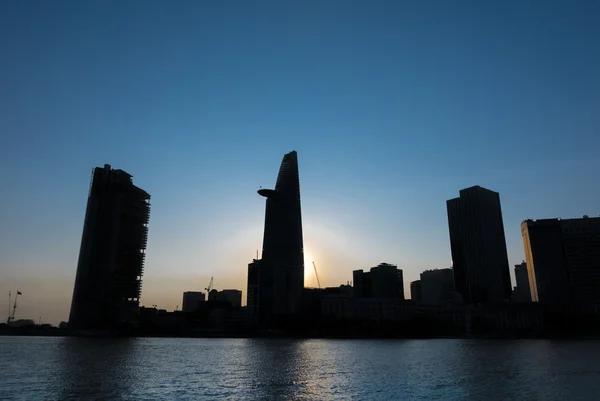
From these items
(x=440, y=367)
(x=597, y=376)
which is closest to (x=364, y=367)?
(x=440, y=367)

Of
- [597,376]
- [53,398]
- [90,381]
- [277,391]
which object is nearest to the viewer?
[53,398]

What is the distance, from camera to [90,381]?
74812 millimetres

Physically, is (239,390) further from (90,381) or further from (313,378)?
(90,381)

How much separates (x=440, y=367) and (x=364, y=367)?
16077 millimetres

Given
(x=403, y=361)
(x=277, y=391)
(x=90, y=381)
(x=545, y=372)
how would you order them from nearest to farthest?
(x=277, y=391), (x=90, y=381), (x=545, y=372), (x=403, y=361)

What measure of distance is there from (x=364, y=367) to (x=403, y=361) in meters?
19.7

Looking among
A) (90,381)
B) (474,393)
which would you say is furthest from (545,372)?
(90,381)

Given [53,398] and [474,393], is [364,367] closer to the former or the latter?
[474,393]

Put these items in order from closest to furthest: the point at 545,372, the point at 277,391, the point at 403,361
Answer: the point at 277,391, the point at 545,372, the point at 403,361

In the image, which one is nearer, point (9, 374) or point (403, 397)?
point (403, 397)

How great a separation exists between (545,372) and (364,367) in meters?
34.5

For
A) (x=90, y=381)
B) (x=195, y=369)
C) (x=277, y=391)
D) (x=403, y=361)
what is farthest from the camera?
(x=403, y=361)

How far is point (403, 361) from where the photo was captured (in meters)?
116

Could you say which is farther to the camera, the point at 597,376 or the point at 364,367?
the point at 364,367
